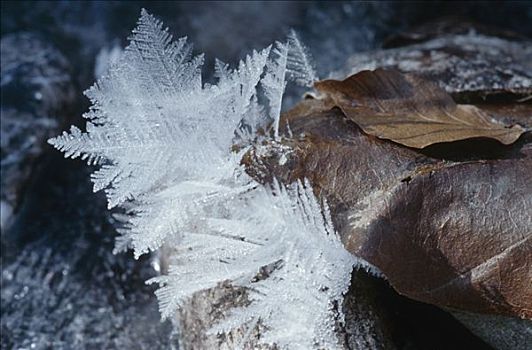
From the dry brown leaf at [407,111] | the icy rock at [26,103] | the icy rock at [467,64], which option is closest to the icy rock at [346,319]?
the dry brown leaf at [407,111]

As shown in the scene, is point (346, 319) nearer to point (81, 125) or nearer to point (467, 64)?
point (467, 64)

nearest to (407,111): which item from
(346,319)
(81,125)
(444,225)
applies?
(444,225)

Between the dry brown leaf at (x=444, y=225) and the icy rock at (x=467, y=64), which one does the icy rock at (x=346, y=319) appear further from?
the icy rock at (x=467, y=64)

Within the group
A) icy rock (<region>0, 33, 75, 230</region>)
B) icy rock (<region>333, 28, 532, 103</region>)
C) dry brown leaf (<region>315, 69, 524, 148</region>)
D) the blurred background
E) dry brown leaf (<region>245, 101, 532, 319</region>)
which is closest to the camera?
dry brown leaf (<region>245, 101, 532, 319</region>)

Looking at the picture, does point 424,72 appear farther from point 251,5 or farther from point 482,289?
point 251,5

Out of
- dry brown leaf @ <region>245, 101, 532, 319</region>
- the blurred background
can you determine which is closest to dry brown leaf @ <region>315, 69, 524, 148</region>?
dry brown leaf @ <region>245, 101, 532, 319</region>

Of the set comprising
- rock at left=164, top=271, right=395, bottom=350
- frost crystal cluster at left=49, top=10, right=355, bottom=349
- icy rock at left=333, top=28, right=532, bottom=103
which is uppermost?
icy rock at left=333, top=28, right=532, bottom=103

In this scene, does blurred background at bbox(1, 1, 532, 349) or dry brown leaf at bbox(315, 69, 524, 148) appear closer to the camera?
dry brown leaf at bbox(315, 69, 524, 148)

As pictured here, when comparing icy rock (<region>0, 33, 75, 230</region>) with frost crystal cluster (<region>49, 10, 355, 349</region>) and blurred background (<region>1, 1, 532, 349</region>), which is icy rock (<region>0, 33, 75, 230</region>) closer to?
blurred background (<region>1, 1, 532, 349</region>)

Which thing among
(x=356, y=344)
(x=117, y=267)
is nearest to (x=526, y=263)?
(x=356, y=344)
